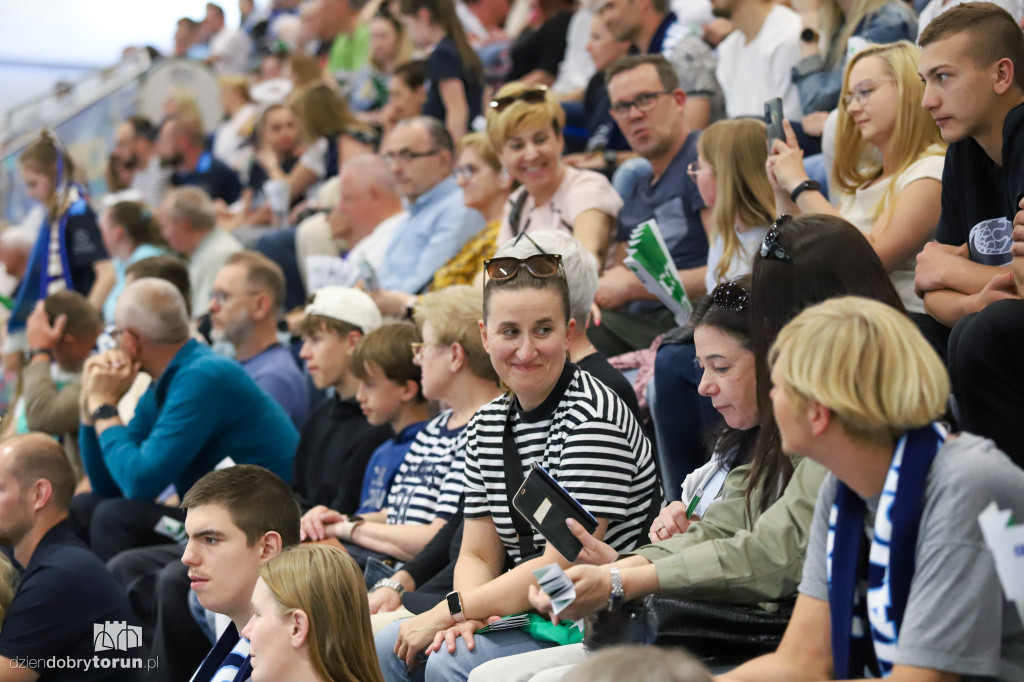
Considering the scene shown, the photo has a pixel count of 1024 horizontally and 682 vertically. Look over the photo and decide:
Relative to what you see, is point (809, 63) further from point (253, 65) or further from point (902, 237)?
point (253, 65)

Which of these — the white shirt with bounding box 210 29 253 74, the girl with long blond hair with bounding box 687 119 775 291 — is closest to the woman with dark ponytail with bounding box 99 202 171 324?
the girl with long blond hair with bounding box 687 119 775 291

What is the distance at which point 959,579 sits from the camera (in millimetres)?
1761

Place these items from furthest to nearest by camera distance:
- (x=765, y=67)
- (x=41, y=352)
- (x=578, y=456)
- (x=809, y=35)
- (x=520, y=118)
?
(x=41, y=352) < (x=765, y=67) < (x=809, y=35) < (x=520, y=118) < (x=578, y=456)

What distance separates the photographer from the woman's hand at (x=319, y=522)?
3.85 m

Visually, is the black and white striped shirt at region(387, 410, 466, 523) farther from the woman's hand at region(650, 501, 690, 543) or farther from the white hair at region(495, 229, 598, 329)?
the woman's hand at region(650, 501, 690, 543)

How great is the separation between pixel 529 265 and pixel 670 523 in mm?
816

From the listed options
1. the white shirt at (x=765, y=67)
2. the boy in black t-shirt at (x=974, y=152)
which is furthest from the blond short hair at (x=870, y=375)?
the white shirt at (x=765, y=67)

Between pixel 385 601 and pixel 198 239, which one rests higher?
pixel 198 239

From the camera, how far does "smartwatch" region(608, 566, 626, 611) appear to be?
2160mm

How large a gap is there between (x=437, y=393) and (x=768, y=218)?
124 cm

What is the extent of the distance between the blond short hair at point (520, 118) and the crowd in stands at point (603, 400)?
0.6 inches

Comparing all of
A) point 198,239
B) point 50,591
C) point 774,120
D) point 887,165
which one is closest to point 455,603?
point 50,591

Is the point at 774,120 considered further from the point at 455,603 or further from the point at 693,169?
the point at 455,603

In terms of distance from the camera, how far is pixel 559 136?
4.84m
